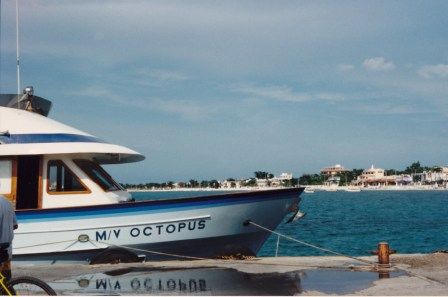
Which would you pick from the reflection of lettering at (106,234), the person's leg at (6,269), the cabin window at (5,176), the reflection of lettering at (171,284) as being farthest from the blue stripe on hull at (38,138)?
the person's leg at (6,269)

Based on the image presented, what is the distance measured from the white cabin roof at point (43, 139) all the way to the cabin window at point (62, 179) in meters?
0.38

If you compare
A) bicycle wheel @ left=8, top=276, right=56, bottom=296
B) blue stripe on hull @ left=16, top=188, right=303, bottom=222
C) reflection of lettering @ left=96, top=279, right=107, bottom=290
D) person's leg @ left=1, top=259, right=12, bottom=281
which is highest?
blue stripe on hull @ left=16, top=188, right=303, bottom=222

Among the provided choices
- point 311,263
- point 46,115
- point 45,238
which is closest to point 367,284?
point 311,263

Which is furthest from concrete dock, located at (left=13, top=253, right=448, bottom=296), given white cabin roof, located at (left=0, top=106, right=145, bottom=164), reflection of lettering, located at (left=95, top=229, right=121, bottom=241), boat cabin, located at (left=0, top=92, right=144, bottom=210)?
white cabin roof, located at (left=0, top=106, right=145, bottom=164)

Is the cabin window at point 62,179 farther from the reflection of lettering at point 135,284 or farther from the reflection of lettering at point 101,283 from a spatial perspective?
the reflection of lettering at point 135,284

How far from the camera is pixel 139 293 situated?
334 inches

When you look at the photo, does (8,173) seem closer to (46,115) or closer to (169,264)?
(46,115)

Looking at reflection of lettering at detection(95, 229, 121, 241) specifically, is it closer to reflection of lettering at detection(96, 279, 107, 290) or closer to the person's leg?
reflection of lettering at detection(96, 279, 107, 290)

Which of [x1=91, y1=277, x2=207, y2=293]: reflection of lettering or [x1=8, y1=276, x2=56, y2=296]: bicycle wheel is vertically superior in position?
[x1=8, y1=276, x2=56, y2=296]: bicycle wheel

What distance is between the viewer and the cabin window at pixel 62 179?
40.6ft

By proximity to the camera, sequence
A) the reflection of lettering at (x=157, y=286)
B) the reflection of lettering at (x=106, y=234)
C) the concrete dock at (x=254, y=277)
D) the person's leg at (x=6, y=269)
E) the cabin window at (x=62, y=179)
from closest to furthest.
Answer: the person's leg at (x=6, y=269)
the concrete dock at (x=254, y=277)
the reflection of lettering at (x=157, y=286)
the reflection of lettering at (x=106, y=234)
the cabin window at (x=62, y=179)

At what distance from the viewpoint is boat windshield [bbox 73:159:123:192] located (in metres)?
12.6

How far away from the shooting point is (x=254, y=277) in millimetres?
9633

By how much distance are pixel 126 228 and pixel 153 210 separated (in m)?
0.64
